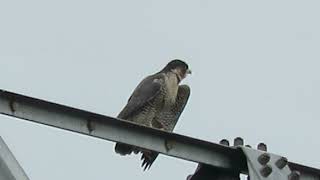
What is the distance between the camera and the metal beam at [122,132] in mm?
4645

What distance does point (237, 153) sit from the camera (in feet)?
15.4

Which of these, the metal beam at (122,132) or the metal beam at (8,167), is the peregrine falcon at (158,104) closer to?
the metal beam at (122,132)

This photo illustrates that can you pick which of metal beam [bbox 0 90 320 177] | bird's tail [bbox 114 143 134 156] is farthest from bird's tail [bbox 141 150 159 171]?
metal beam [bbox 0 90 320 177]

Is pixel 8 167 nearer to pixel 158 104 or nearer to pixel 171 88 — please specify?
pixel 158 104

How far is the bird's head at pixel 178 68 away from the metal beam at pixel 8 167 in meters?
7.08

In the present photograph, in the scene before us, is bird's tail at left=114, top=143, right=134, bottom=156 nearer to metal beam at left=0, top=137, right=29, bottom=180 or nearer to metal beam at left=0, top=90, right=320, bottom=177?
metal beam at left=0, top=90, right=320, bottom=177

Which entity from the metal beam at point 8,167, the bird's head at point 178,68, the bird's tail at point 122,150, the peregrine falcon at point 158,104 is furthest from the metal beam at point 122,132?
the bird's head at point 178,68

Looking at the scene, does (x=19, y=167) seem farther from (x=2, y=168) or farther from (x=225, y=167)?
(x=225, y=167)

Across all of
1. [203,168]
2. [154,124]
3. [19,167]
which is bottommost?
[154,124]

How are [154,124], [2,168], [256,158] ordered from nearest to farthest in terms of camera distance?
[2,168] → [256,158] → [154,124]

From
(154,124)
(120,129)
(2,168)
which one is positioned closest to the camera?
(2,168)

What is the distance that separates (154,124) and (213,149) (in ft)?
19.2

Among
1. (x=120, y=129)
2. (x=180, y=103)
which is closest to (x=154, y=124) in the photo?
(x=180, y=103)

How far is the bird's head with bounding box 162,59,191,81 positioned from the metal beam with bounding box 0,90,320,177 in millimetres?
6127
